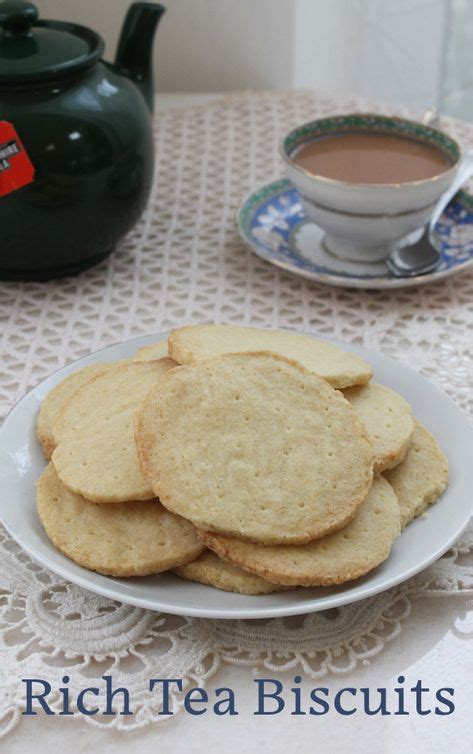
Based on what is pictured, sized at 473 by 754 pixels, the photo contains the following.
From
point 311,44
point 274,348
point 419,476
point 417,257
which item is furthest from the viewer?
point 311,44

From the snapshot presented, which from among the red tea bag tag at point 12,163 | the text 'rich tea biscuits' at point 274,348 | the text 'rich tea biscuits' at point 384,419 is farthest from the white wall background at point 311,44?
the text 'rich tea biscuits' at point 384,419

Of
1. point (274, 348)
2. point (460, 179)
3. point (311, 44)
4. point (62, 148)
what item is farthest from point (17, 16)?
point (311, 44)

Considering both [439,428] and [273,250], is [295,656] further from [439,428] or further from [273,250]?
[273,250]

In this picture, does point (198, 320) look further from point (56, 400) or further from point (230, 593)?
point (230, 593)

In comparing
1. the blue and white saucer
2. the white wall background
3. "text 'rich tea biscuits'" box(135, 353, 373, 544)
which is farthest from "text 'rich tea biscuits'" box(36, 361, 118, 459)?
the white wall background

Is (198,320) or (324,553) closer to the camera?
(324,553)

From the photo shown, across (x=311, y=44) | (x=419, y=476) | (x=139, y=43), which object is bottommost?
(x=311, y=44)

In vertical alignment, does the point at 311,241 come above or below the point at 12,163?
below
